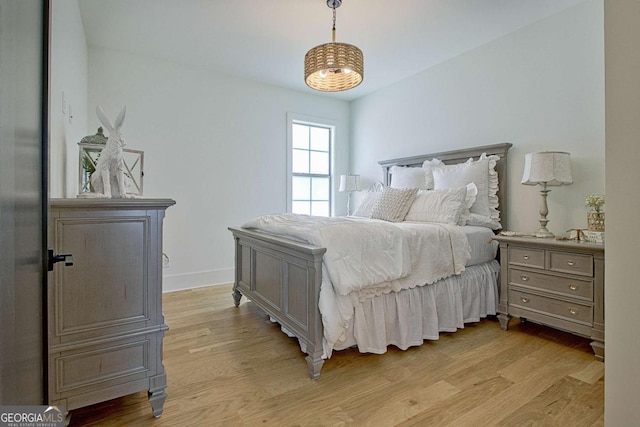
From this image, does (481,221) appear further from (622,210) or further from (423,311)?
(622,210)

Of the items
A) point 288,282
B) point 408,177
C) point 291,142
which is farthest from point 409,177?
point 288,282

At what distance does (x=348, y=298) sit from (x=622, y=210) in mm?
1382

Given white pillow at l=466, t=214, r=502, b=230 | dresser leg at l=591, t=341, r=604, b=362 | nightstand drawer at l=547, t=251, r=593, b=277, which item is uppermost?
white pillow at l=466, t=214, r=502, b=230

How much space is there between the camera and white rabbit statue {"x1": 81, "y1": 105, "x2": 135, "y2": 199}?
5.15ft

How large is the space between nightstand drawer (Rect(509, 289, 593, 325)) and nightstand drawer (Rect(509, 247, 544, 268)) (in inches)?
9.0

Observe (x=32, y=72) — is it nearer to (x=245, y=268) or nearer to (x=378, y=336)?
(x=378, y=336)

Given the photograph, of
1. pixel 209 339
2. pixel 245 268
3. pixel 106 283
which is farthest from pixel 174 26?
pixel 209 339

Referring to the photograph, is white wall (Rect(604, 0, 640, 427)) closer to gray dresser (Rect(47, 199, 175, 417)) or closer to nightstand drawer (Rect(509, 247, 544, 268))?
gray dresser (Rect(47, 199, 175, 417))

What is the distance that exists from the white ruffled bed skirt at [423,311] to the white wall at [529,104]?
790 millimetres

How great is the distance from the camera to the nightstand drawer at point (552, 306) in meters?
2.10

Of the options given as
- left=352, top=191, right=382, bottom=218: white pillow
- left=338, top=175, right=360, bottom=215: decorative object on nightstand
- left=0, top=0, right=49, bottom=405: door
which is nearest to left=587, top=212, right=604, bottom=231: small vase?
left=352, top=191, right=382, bottom=218: white pillow

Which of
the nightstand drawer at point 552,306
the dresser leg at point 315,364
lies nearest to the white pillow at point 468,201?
the nightstand drawer at point 552,306

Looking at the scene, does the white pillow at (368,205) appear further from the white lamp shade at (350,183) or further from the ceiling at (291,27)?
the ceiling at (291,27)

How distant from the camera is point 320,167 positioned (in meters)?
4.88
